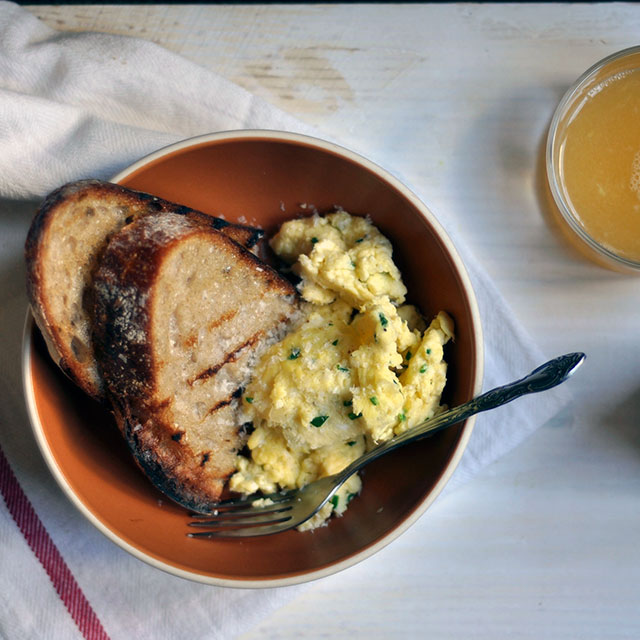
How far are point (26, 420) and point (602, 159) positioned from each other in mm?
2093

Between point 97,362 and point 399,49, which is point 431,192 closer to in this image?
point 399,49

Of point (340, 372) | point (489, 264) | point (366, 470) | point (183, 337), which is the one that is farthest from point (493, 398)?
point (183, 337)

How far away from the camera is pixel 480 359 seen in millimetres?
1873

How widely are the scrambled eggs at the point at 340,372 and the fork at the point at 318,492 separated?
38 millimetres

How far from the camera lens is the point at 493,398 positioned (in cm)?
172

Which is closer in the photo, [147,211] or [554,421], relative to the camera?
[147,211]

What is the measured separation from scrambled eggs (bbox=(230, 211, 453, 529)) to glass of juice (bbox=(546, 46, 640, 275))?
644mm

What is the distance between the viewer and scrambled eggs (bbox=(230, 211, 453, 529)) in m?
1.82

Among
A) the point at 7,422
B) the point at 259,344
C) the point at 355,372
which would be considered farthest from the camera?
the point at 7,422

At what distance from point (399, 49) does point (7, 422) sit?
1850 mm

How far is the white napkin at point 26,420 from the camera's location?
220cm

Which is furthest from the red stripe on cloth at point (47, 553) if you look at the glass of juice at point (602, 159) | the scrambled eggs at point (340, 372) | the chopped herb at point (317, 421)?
the glass of juice at point (602, 159)

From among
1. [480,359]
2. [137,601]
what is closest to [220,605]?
[137,601]

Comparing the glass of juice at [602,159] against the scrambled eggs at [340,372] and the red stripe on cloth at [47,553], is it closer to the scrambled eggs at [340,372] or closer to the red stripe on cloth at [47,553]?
the scrambled eggs at [340,372]
